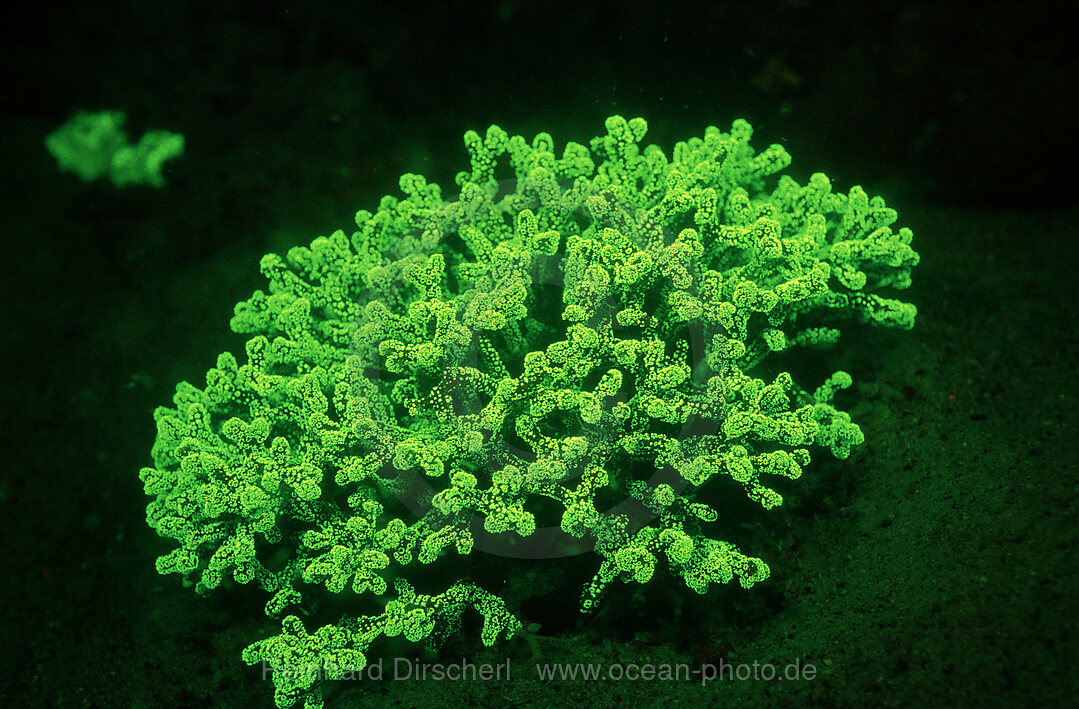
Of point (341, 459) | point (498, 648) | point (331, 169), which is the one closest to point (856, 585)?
point (498, 648)

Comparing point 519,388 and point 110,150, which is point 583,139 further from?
point 110,150

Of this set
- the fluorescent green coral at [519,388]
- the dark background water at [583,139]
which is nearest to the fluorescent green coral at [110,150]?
the dark background water at [583,139]

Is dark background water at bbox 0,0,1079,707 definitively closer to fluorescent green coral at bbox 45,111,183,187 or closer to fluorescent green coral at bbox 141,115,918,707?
fluorescent green coral at bbox 45,111,183,187

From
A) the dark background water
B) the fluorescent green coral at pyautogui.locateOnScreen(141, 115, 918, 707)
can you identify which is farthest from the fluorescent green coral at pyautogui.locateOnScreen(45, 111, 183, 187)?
the fluorescent green coral at pyautogui.locateOnScreen(141, 115, 918, 707)

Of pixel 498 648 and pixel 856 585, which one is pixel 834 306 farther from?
pixel 498 648

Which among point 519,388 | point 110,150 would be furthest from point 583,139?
point 110,150

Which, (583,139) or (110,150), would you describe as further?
(110,150)

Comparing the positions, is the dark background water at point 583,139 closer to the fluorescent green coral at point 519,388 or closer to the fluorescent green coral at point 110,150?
the fluorescent green coral at point 110,150
